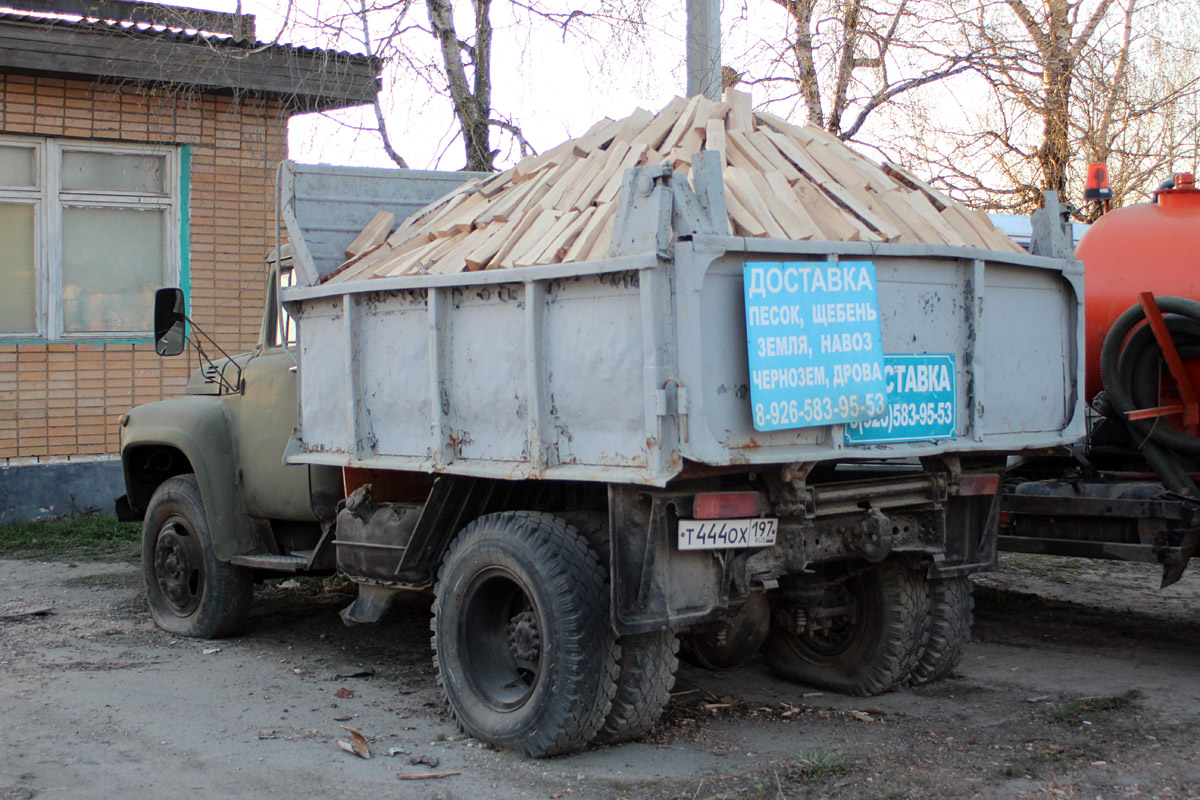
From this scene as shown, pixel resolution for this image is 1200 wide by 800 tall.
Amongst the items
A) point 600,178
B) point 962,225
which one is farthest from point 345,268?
point 962,225

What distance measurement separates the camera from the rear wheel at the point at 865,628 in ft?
17.5

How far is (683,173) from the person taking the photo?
4.76 metres

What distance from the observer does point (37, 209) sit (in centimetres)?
1061

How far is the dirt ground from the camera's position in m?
4.25

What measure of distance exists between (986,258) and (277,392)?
366 centimetres

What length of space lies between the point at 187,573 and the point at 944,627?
413 centimetres

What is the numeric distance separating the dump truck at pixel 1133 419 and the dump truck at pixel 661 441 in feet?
2.48

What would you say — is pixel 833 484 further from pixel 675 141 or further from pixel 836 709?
pixel 675 141

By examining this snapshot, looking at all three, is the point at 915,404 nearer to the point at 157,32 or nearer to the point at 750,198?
the point at 750,198

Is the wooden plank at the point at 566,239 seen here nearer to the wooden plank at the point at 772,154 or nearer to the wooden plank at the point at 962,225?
the wooden plank at the point at 772,154

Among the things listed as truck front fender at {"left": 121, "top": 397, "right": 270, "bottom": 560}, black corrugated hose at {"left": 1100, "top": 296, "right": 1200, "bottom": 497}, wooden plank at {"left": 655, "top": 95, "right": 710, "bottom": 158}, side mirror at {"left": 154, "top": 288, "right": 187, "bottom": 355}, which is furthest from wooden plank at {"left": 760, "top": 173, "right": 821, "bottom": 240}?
truck front fender at {"left": 121, "top": 397, "right": 270, "bottom": 560}

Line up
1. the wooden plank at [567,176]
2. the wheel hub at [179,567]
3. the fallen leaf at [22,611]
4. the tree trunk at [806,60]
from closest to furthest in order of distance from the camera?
the wooden plank at [567,176] → the wheel hub at [179,567] → the fallen leaf at [22,611] → the tree trunk at [806,60]

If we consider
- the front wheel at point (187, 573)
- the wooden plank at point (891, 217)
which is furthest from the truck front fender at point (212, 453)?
the wooden plank at point (891, 217)

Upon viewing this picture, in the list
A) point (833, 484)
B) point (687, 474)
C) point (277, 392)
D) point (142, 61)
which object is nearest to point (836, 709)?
point (833, 484)
